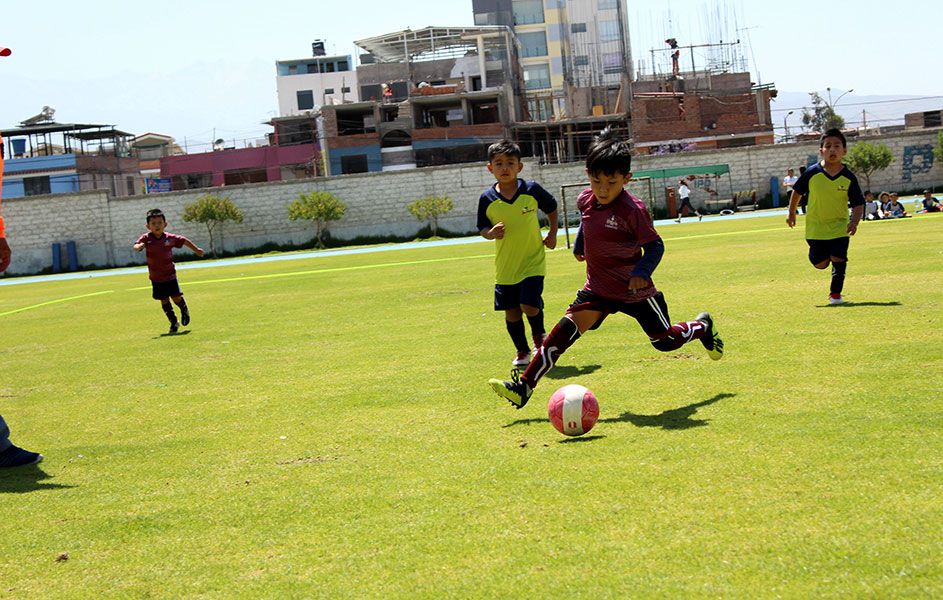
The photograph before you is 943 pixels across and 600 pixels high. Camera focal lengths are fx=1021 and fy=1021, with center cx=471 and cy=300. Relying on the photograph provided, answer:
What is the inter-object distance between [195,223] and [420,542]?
1911 inches

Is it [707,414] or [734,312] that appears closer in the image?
[707,414]

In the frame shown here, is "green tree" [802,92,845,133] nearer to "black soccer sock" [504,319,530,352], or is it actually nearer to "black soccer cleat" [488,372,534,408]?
"black soccer sock" [504,319,530,352]

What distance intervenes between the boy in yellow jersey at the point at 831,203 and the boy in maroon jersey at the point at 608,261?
559cm

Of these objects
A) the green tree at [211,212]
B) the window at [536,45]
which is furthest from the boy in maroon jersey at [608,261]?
the window at [536,45]

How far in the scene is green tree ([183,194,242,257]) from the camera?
163 feet

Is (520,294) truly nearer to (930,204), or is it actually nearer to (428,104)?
(930,204)

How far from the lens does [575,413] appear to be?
6.69 meters

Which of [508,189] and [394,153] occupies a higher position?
[394,153]

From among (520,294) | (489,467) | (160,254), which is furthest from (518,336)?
(160,254)

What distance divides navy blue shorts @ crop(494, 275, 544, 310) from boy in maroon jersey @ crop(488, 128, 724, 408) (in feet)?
5.34

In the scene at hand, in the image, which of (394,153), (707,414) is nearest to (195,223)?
(394,153)

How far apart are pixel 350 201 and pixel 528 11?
6605cm

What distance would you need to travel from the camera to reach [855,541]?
4.26 meters

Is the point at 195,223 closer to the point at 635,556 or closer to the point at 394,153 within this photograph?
the point at 394,153
